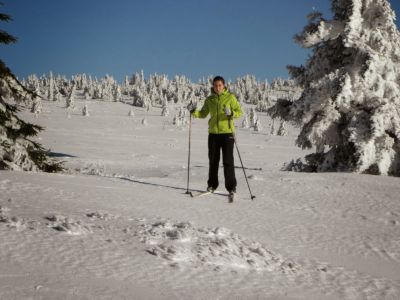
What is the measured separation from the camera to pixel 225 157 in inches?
307

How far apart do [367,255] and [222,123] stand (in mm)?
3727

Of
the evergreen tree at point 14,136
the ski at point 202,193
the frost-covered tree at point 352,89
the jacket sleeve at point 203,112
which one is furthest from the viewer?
the frost-covered tree at point 352,89

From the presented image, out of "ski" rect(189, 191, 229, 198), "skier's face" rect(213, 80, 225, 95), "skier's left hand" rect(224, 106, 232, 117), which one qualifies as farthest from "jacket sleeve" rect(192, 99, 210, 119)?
"ski" rect(189, 191, 229, 198)

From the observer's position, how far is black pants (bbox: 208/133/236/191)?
25.2 ft

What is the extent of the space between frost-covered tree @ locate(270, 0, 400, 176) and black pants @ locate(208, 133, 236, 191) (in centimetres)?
609

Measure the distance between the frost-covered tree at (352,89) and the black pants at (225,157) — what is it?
6.09m

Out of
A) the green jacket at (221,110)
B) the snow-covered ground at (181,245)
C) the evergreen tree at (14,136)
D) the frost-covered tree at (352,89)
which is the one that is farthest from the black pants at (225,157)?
the frost-covered tree at (352,89)

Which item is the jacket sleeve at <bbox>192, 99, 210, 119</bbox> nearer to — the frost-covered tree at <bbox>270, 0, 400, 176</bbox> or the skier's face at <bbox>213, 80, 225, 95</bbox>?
the skier's face at <bbox>213, 80, 225, 95</bbox>

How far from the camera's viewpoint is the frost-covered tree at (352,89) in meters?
12.2

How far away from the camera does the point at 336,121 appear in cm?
1317

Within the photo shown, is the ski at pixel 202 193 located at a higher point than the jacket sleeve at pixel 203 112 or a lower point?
lower

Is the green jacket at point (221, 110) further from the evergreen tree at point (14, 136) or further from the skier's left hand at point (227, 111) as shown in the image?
the evergreen tree at point (14, 136)

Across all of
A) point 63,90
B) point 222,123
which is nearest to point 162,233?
point 222,123

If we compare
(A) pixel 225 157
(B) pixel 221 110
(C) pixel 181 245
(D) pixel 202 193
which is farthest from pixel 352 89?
(C) pixel 181 245
